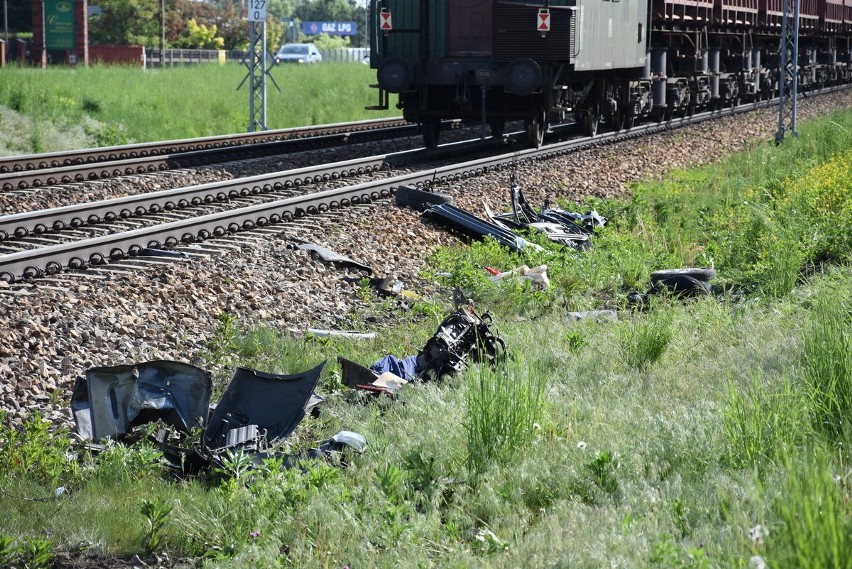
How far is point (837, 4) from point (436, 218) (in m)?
31.2

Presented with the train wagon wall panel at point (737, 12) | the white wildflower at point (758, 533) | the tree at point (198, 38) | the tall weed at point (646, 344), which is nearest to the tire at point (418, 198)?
the tall weed at point (646, 344)

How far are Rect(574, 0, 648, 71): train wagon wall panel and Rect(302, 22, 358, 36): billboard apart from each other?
116m

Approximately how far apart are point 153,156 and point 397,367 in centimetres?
943

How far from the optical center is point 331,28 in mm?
136500

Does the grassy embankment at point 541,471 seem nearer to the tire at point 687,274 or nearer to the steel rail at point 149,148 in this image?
the tire at point 687,274

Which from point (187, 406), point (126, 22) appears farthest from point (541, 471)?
point (126, 22)

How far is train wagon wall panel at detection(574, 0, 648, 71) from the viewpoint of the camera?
17442 mm

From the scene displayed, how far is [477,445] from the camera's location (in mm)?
5211

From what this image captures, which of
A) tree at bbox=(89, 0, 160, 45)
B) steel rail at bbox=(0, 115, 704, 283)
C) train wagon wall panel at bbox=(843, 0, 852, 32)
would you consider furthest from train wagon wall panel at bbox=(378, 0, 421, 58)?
tree at bbox=(89, 0, 160, 45)

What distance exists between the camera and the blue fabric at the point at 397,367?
719cm

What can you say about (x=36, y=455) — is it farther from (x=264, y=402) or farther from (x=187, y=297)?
(x=187, y=297)

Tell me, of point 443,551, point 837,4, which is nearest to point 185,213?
point 443,551

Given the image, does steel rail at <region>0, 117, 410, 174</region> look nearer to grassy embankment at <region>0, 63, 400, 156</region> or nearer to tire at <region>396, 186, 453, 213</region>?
grassy embankment at <region>0, 63, 400, 156</region>

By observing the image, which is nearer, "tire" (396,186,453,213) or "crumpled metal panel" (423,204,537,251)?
"crumpled metal panel" (423,204,537,251)
